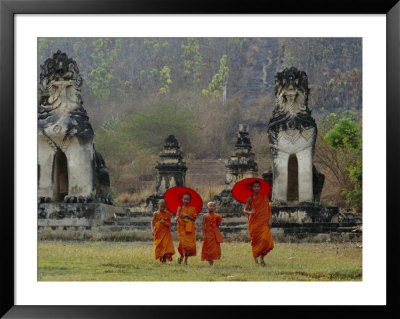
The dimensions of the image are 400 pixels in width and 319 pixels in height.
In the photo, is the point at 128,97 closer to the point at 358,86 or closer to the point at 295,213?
the point at 358,86

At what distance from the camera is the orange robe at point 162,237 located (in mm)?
10852

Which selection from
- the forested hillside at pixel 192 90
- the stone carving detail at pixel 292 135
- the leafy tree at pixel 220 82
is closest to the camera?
the stone carving detail at pixel 292 135

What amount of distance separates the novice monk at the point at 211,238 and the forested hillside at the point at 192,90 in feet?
41.5

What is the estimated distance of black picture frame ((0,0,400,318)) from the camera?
25.5ft

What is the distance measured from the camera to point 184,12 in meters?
7.91

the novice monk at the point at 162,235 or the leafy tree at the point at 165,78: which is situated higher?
the leafy tree at the point at 165,78

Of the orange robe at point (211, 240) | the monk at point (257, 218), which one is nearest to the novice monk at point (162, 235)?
the orange robe at point (211, 240)

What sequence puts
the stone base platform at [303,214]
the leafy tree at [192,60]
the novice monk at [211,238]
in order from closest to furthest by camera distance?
the novice monk at [211,238]
the stone base platform at [303,214]
the leafy tree at [192,60]

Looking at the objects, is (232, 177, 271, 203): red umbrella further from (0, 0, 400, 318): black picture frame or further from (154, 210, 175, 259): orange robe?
(0, 0, 400, 318): black picture frame

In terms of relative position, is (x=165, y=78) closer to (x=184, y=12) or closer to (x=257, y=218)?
(x=257, y=218)

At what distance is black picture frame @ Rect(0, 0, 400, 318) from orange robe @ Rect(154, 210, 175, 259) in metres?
3.11

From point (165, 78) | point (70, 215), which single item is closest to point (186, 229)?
point (70, 215)

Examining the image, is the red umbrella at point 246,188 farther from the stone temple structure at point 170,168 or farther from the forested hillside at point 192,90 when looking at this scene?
the forested hillside at point 192,90

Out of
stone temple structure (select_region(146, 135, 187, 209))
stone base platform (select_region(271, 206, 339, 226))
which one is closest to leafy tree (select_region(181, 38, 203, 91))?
stone temple structure (select_region(146, 135, 187, 209))
